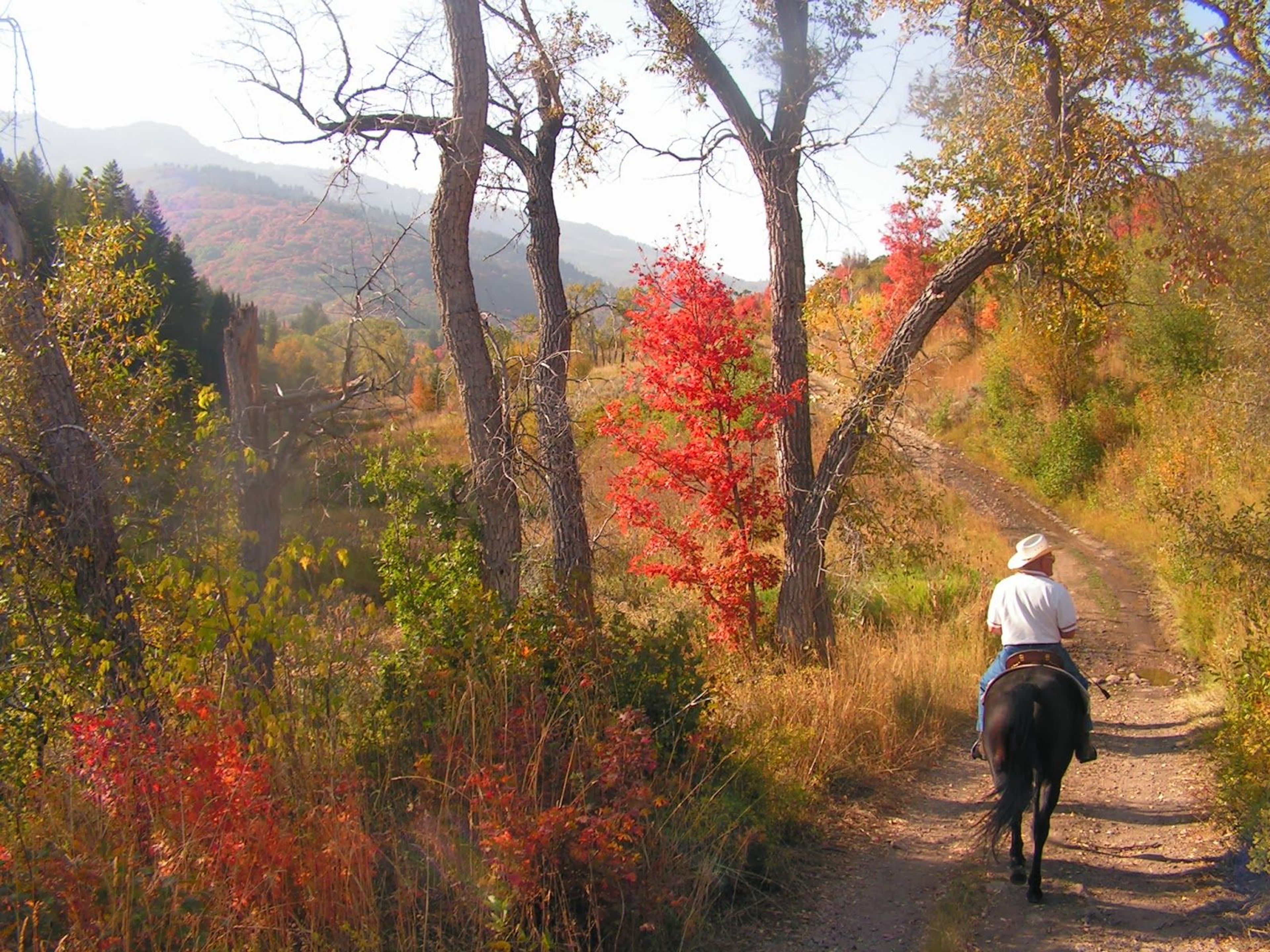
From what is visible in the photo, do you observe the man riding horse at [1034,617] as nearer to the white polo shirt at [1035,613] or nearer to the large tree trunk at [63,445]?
the white polo shirt at [1035,613]

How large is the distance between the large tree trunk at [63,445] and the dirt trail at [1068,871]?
4927 millimetres

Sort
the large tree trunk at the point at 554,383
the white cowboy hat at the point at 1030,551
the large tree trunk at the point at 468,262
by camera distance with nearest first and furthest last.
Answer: the white cowboy hat at the point at 1030,551 < the large tree trunk at the point at 468,262 < the large tree trunk at the point at 554,383

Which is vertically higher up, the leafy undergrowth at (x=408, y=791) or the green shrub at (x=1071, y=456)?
the green shrub at (x=1071, y=456)

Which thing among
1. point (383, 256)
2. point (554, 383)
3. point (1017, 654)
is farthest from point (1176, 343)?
point (383, 256)

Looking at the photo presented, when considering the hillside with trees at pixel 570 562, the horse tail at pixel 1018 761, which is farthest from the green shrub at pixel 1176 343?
the horse tail at pixel 1018 761

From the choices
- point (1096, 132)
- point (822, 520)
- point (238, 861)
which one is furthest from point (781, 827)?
point (1096, 132)

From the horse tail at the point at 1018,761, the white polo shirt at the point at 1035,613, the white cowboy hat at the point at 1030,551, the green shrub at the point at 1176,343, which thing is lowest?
the horse tail at the point at 1018,761

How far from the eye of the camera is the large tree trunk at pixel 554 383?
7625 mm

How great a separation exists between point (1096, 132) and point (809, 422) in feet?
13.2

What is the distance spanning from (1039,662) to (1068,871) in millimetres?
1442

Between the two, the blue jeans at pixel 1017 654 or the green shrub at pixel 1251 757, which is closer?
the green shrub at pixel 1251 757

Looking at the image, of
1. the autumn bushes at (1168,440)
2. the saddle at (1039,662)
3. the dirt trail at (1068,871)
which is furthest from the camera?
the autumn bushes at (1168,440)

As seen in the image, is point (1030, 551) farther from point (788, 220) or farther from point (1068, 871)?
point (788, 220)

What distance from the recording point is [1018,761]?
5.75 metres
